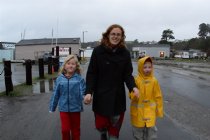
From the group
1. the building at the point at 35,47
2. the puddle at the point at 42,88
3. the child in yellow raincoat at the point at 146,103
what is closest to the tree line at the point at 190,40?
the building at the point at 35,47

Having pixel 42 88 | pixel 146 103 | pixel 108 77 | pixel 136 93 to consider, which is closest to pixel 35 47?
pixel 42 88

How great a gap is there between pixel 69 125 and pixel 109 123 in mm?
658

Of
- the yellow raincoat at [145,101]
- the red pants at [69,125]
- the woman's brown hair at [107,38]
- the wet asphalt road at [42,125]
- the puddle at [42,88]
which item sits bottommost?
the puddle at [42,88]

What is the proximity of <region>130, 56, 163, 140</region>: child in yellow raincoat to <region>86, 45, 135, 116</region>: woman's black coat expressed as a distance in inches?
10.2

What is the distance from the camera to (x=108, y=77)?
17.4 ft

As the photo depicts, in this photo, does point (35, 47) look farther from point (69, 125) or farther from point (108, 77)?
point (108, 77)

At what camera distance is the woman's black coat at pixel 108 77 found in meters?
5.25

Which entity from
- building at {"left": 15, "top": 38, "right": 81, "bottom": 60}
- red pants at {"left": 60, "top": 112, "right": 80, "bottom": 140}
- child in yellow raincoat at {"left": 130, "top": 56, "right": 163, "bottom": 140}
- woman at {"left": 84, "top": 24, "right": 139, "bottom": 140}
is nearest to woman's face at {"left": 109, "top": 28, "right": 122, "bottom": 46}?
woman at {"left": 84, "top": 24, "right": 139, "bottom": 140}

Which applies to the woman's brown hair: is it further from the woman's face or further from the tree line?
the tree line

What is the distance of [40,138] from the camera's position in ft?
22.4

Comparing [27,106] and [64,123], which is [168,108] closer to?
[27,106]

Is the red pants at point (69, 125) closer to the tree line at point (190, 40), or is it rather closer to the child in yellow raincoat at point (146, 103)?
the child in yellow raincoat at point (146, 103)

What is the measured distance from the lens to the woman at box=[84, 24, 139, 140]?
5254mm

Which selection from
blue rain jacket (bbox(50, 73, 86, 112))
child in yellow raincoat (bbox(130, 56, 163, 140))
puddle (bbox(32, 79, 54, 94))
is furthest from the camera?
puddle (bbox(32, 79, 54, 94))
